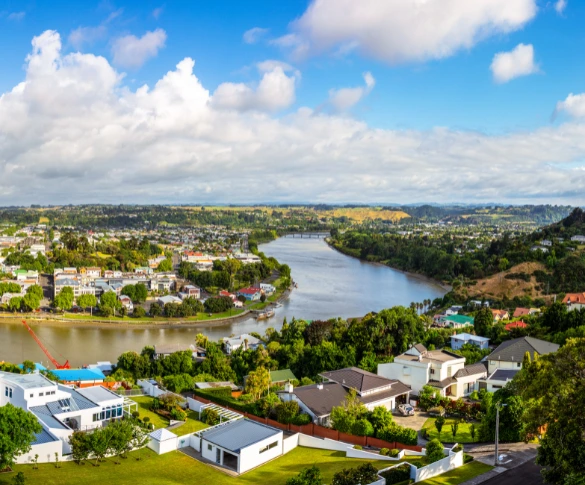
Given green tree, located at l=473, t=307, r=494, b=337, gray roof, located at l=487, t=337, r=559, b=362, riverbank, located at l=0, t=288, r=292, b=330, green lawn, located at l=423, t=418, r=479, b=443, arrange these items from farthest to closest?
1. riverbank, located at l=0, t=288, r=292, b=330
2. green tree, located at l=473, t=307, r=494, b=337
3. gray roof, located at l=487, t=337, r=559, b=362
4. green lawn, located at l=423, t=418, r=479, b=443

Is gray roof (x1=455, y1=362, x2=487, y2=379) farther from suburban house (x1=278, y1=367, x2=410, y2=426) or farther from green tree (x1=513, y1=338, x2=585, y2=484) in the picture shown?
green tree (x1=513, y1=338, x2=585, y2=484)

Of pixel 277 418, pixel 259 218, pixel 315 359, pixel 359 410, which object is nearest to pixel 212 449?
pixel 277 418

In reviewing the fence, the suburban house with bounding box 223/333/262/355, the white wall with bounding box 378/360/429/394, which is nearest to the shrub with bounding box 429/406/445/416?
the white wall with bounding box 378/360/429/394

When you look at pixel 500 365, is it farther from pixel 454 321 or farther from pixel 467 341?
pixel 454 321

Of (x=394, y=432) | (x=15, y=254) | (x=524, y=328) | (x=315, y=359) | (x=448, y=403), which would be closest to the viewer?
(x=394, y=432)

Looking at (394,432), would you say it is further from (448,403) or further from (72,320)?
(72,320)

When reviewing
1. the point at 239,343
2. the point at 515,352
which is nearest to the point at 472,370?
the point at 515,352
